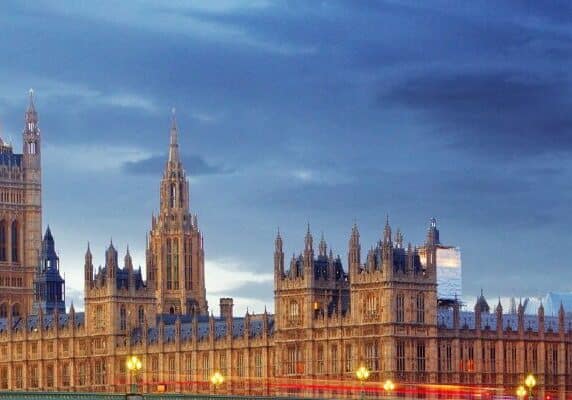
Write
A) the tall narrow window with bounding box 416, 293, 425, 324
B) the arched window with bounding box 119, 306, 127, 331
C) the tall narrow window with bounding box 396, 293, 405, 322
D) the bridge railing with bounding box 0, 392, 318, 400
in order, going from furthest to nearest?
the arched window with bounding box 119, 306, 127, 331 < the tall narrow window with bounding box 416, 293, 425, 324 < the tall narrow window with bounding box 396, 293, 405, 322 < the bridge railing with bounding box 0, 392, 318, 400

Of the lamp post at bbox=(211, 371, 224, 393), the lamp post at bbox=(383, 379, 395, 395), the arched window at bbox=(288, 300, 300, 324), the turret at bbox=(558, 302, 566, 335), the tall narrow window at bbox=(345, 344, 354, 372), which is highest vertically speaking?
the arched window at bbox=(288, 300, 300, 324)

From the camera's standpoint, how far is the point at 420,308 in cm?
16275

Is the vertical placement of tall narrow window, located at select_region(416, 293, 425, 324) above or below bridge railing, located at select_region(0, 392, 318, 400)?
above

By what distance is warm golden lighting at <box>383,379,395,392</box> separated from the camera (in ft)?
486

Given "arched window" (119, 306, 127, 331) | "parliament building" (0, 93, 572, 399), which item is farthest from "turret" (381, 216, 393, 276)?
"arched window" (119, 306, 127, 331)

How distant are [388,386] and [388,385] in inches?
15.3

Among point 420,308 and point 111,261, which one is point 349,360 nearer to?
point 420,308

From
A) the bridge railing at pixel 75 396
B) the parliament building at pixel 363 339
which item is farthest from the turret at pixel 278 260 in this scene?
the bridge railing at pixel 75 396

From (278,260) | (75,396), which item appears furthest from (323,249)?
(75,396)

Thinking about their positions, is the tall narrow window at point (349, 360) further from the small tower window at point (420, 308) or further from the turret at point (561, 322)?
the turret at point (561, 322)

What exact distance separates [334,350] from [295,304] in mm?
6260

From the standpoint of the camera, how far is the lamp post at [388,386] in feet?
486

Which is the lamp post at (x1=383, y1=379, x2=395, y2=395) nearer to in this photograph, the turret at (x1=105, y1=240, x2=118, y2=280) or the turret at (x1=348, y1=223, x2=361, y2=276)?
the turret at (x1=348, y1=223, x2=361, y2=276)

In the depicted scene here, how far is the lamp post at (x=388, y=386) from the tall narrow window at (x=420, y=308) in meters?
6.96
